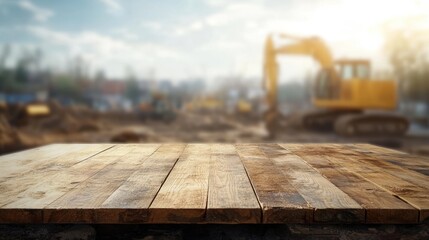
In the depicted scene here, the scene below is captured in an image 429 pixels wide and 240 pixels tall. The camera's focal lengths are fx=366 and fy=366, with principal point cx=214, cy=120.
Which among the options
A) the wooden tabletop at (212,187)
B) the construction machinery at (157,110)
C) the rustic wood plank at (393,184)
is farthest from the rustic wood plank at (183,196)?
the construction machinery at (157,110)

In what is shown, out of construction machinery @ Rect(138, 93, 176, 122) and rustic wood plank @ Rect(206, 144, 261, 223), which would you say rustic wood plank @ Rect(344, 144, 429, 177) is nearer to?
rustic wood plank @ Rect(206, 144, 261, 223)

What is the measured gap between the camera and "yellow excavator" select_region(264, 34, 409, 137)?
1348cm

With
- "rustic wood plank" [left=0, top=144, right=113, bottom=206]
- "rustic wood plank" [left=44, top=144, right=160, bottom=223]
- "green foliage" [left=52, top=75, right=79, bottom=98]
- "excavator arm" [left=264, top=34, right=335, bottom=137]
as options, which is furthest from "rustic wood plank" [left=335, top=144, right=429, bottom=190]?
"green foliage" [left=52, top=75, right=79, bottom=98]

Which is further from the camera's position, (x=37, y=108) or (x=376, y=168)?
(x=37, y=108)

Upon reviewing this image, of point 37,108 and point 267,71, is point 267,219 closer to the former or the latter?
point 267,71

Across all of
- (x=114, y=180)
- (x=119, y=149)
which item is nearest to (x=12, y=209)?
(x=114, y=180)

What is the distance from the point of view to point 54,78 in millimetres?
56031

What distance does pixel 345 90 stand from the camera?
45.6 feet

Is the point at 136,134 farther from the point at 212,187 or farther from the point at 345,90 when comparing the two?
the point at 212,187

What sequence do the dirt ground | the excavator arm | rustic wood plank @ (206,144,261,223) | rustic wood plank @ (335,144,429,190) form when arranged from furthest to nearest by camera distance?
the excavator arm, the dirt ground, rustic wood plank @ (335,144,429,190), rustic wood plank @ (206,144,261,223)

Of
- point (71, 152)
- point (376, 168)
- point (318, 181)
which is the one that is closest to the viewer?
point (318, 181)

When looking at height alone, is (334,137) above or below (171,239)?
below

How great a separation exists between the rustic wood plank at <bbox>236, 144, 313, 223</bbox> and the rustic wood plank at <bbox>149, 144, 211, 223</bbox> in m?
0.22

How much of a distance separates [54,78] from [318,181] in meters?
60.2
